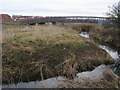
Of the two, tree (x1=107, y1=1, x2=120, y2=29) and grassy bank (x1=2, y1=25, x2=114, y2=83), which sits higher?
tree (x1=107, y1=1, x2=120, y2=29)

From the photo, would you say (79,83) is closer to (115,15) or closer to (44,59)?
(44,59)

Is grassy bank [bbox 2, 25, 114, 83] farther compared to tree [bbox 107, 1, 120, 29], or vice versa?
tree [bbox 107, 1, 120, 29]

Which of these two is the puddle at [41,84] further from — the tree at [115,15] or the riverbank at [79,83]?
the tree at [115,15]

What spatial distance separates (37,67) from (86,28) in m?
30.6

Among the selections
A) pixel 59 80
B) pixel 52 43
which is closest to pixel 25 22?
pixel 52 43

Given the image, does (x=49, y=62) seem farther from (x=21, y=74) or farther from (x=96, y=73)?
(x=96, y=73)

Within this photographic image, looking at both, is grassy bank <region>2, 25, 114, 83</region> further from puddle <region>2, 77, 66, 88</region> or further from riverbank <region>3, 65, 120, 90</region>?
riverbank <region>3, 65, 120, 90</region>

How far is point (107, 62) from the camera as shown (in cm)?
1560

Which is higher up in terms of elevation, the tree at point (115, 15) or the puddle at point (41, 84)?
the tree at point (115, 15)

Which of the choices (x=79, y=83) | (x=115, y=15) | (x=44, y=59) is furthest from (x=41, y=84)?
(x=115, y=15)

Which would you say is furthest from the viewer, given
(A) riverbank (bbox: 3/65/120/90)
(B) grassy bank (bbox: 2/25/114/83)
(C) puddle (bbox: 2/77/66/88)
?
(B) grassy bank (bbox: 2/25/114/83)

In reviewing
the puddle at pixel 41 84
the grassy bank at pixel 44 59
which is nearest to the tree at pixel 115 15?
the grassy bank at pixel 44 59

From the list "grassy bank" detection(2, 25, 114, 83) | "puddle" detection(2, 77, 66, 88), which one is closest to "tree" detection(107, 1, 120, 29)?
"grassy bank" detection(2, 25, 114, 83)

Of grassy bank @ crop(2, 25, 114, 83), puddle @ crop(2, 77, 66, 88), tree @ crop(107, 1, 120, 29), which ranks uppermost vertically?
tree @ crop(107, 1, 120, 29)
